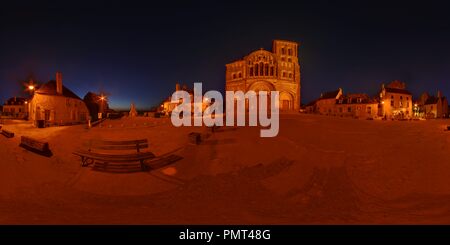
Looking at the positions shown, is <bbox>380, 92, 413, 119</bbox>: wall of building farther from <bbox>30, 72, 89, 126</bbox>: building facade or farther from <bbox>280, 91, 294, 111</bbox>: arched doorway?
<bbox>30, 72, 89, 126</bbox>: building facade

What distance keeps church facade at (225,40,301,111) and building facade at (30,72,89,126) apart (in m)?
28.3

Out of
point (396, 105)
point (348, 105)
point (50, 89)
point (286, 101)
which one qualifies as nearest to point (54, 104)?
point (50, 89)

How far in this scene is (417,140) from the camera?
1333cm

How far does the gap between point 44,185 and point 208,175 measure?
546 cm

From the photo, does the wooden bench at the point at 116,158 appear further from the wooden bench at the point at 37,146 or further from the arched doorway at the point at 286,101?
the arched doorway at the point at 286,101

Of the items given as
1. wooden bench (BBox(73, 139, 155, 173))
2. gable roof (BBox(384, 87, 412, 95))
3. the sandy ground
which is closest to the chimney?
the sandy ground

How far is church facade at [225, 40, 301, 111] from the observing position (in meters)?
45.0

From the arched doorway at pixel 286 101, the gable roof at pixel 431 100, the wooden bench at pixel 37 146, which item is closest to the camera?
the wooden bench at pixel 37 146

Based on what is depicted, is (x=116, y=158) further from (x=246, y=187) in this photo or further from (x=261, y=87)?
(x=261, y=87)

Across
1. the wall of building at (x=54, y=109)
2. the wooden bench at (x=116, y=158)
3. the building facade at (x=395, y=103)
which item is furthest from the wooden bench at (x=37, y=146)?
the building facade at (x=395, y=103)

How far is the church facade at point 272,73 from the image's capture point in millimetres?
45000

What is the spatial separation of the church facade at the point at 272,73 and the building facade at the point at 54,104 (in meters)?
28.3

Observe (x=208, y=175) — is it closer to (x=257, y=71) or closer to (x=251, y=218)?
(x=251, y=218)
